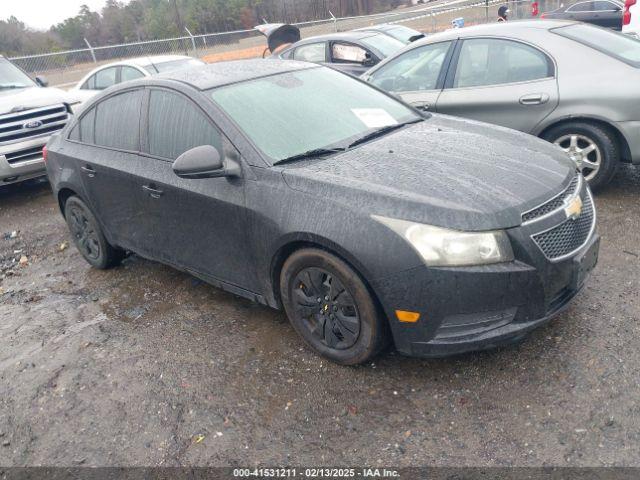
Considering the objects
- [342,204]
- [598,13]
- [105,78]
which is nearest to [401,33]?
[105,78]

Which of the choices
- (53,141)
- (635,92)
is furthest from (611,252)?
(53,141)

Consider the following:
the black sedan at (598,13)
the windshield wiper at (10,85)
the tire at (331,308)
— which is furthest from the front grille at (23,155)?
the black sedan at (598,13)

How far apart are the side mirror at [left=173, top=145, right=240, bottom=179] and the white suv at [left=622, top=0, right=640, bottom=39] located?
7885 mm

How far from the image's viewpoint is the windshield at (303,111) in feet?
10.8

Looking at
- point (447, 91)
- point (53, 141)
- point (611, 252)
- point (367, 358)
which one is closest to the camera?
point (367, 358)

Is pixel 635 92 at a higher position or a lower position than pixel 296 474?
higher

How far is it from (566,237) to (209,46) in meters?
18.7

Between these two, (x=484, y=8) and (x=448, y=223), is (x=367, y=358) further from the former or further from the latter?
(x=484, y=8)

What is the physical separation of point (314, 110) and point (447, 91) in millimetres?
2278

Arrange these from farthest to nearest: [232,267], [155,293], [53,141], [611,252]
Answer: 1. [53,141]
2. [155,293]
3. [611,252]
4. [232,267]

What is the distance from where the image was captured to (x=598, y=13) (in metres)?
15.3

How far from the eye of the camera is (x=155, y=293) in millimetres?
4359

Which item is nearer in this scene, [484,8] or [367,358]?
[367,358]

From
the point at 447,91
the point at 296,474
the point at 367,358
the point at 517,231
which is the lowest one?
the point at 296,474
